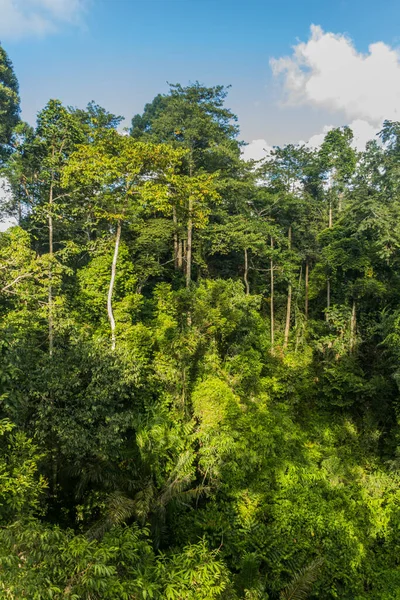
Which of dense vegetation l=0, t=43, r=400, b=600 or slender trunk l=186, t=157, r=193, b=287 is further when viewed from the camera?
slender trunk l=186, t=157, r=193, b=287

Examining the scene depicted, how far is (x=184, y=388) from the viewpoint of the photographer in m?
10.7

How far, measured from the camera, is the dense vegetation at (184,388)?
5395 mm

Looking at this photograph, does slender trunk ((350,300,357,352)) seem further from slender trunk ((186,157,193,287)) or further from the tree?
the tree

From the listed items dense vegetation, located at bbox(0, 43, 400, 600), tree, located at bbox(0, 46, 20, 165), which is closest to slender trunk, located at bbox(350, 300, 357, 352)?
dense vegetation, located at bbox(0, 43, 400, 600)

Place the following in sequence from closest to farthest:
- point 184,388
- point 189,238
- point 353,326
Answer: point 184,388 < point 189,238 < point 353,326

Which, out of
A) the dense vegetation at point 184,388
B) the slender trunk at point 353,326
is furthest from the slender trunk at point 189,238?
the slender trunk at point 353,326

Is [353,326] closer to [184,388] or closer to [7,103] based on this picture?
[184,388]

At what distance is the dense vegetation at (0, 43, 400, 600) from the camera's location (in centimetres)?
539

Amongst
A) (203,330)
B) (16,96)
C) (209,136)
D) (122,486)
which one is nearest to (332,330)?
(203,330)

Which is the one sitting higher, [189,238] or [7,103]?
[7,103]

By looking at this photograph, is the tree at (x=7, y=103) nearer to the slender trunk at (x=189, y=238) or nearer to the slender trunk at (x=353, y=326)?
the slender trunk at (x=189, y=238)

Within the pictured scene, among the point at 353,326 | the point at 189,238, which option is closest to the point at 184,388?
the point at 189,238

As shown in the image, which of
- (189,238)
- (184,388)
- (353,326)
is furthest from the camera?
(353,326)

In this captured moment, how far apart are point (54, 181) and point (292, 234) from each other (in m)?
14.8
